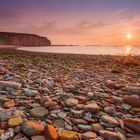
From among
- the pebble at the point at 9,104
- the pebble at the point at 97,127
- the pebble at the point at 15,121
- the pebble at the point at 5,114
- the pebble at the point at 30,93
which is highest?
the pebble at the point at 30,93

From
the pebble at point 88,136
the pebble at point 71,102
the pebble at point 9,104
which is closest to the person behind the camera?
the pebble at point 88,136

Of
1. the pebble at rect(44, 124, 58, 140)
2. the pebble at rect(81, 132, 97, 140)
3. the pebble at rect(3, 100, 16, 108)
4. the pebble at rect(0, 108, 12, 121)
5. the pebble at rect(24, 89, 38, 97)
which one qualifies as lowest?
the pebble at rect(81, 132, 97, 140)

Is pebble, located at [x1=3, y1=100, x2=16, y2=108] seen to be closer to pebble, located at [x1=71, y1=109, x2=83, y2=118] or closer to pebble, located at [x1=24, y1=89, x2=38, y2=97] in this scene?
pebble, located at [x1=24, y1=89, x2=38, y2=97]

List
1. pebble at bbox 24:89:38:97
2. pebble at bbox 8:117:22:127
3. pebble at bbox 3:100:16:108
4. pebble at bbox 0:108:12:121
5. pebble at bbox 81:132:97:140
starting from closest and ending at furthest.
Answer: pebble at bbox 81:132:97:140 → pebble at bbox 8:117:22:127 → pebble at bbox 0:108:12:121 → pebble at bbox 3:100:16:108 → pebble at bbox 24:89:38:97

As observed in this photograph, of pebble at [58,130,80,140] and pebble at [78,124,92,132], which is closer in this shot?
pebble at [58,130,80,140]

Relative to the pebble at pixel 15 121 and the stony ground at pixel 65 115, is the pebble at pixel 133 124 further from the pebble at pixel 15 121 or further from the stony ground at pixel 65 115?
the pebble at pixel 15 121

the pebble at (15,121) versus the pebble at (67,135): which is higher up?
the pebble at (15,121)

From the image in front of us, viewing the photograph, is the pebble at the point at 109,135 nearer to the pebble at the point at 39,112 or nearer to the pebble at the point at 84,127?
the pebble at the point at 84,127

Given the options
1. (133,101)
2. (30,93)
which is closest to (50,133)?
(30,93)

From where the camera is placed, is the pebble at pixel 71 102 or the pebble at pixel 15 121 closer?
the pebble at pixel 15 121

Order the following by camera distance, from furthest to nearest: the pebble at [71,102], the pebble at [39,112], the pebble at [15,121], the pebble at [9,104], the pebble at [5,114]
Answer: the pebble at [71,102] → the pebble at [9,104] → the pebble at [39,112] → the pebble at [5,114] → the pebble at [15,121]

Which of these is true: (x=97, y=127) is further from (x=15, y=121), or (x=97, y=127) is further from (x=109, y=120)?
(x=15, y=121)

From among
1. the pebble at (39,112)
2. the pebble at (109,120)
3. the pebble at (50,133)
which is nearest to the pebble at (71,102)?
the pebble at (39,112)

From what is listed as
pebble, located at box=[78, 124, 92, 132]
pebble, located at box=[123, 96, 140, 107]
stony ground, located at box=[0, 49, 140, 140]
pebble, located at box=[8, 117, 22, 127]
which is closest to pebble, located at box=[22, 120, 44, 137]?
stony ground, located at box=[0, 49, 140, 140]
